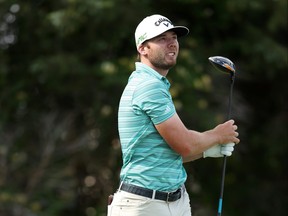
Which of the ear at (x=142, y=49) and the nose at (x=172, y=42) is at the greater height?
the nose at (x=172, y=42)

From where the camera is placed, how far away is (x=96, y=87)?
36.2 ft

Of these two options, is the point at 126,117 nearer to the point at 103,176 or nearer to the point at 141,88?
the point at 141,88

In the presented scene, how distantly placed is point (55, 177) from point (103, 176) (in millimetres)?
702

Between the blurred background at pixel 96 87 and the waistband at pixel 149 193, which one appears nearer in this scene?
the waistband at pixel 149 193

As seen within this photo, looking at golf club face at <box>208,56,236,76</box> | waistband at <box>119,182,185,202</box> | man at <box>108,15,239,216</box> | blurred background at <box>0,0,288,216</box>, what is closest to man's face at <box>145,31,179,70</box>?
man at <box>108,15,239,216</box>

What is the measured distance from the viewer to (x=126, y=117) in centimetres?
436

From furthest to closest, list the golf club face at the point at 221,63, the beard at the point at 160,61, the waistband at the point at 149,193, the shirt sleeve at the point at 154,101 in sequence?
the golf club face at the point at 221,63
the beard at the point at 160,61
the waistband at the point at 149,193
the shirt sleeve at the point at 154,101

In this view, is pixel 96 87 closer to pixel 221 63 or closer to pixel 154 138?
pixel 221 63

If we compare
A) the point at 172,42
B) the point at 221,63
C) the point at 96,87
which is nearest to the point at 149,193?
the point at 172,42

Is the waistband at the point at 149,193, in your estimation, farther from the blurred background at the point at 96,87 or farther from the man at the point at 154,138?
the blurred background at the point at 96,87

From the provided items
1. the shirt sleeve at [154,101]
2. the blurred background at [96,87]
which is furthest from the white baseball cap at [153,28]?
the blurred background at [96,87]

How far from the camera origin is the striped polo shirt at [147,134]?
4219mm

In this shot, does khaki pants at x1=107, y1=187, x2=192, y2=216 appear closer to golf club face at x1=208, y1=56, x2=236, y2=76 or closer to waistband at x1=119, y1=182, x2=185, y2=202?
waistband at x1=119, y1=182, x2=185, y2=202

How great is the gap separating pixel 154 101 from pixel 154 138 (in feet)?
0.70
